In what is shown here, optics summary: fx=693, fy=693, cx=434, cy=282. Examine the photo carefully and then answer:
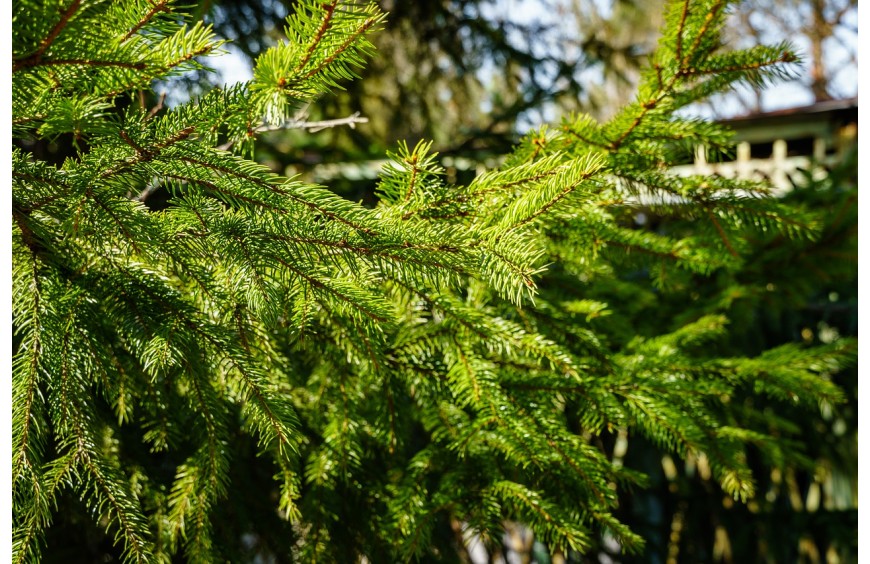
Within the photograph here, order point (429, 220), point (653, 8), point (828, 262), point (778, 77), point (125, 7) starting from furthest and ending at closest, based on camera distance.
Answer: point (653, 8) → point (828, 262) → point (778, 77) → point (429, 220) → point (125, 7)

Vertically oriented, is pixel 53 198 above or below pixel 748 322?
A: above

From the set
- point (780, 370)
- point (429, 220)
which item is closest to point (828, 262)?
point (780, 370)

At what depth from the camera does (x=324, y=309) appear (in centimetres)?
107

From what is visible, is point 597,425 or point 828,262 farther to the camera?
point 828,262

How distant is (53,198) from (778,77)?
1.04 metres

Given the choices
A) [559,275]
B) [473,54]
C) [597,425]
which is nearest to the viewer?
[597,425]

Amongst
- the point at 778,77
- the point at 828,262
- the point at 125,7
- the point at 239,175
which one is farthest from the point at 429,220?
the point at 828,262

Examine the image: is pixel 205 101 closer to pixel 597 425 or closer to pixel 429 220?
pixel 429 220

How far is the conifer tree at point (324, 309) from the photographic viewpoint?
77cm

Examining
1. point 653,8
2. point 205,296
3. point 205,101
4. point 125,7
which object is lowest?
point 205,296

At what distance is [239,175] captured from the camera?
79 cm

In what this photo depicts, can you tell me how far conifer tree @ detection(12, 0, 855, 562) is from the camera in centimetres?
77

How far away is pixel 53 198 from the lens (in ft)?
2.74

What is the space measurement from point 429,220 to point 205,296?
0.35 meters
